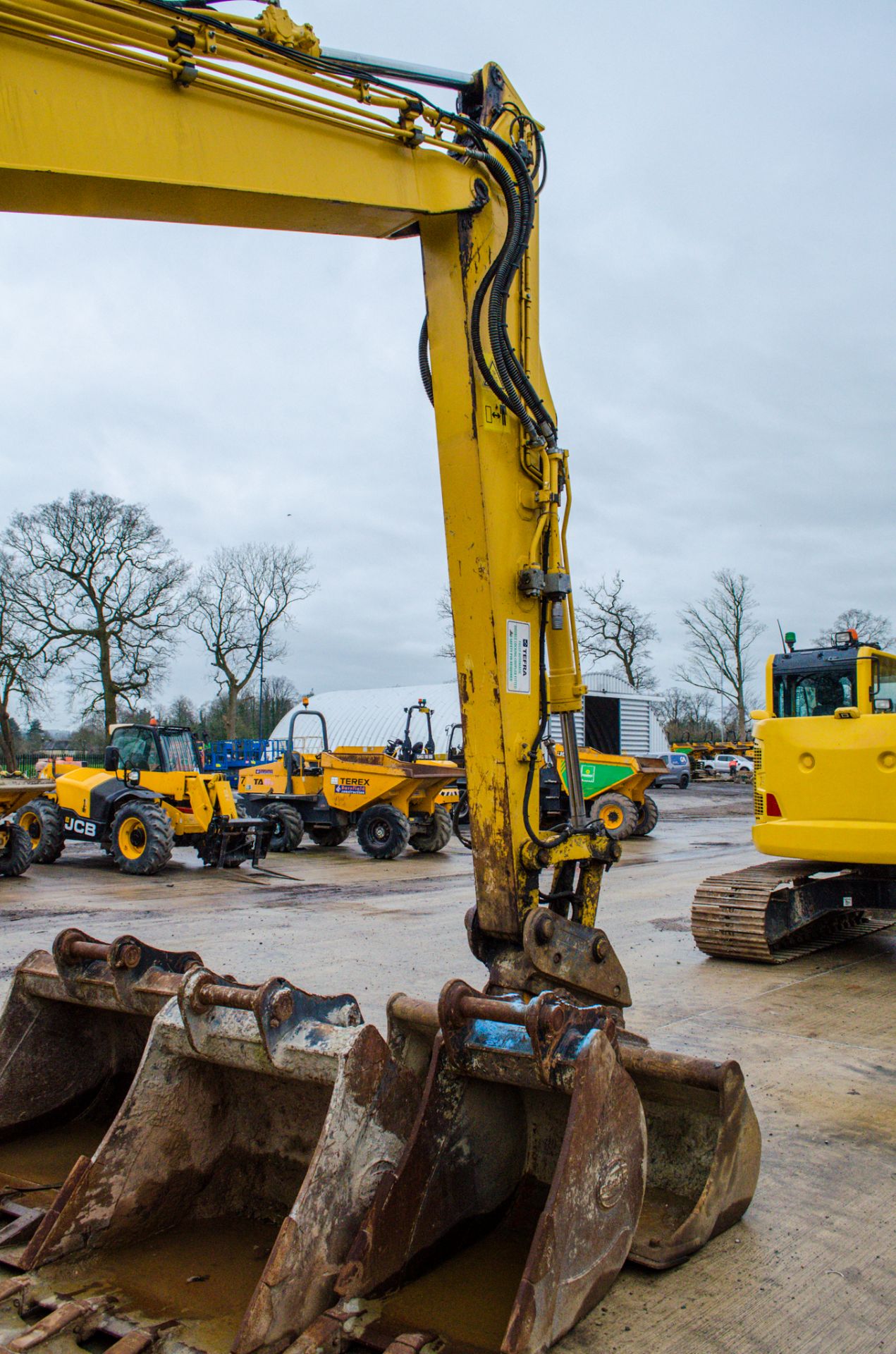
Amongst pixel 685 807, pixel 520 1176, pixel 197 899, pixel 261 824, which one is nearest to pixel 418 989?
pixel 520 1176

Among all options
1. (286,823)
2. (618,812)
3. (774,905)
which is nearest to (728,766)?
(618,812)

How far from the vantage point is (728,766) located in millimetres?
48125

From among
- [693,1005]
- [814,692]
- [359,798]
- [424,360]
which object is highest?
[424,360]

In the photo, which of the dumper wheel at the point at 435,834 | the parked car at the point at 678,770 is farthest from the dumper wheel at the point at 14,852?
the parked car at the point at 678,770

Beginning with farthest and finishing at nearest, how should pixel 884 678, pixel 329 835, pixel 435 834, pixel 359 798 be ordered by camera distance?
pixel 329 835, pixel 435 834, pixel 359 798, pixel 884 678

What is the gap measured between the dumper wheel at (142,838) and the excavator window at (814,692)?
8.31m

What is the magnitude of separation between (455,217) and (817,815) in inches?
196

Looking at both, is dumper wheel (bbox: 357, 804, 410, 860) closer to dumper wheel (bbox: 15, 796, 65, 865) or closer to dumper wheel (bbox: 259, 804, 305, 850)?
dumper wheel (bbox: 259, 804, 305, 850)

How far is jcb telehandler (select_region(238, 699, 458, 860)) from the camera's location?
1619cm

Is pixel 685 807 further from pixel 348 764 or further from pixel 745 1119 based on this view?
pixel 745 1119

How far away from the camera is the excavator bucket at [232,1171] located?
8.96ft

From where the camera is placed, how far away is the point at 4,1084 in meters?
3.81

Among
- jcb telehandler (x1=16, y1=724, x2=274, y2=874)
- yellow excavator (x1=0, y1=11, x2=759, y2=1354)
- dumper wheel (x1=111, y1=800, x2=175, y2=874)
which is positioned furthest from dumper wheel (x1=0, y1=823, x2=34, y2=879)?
yellow excavator (x1=0, y1=11, x2=759, y2=1354)

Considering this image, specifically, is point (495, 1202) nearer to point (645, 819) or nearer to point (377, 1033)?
point (377, 1033)
